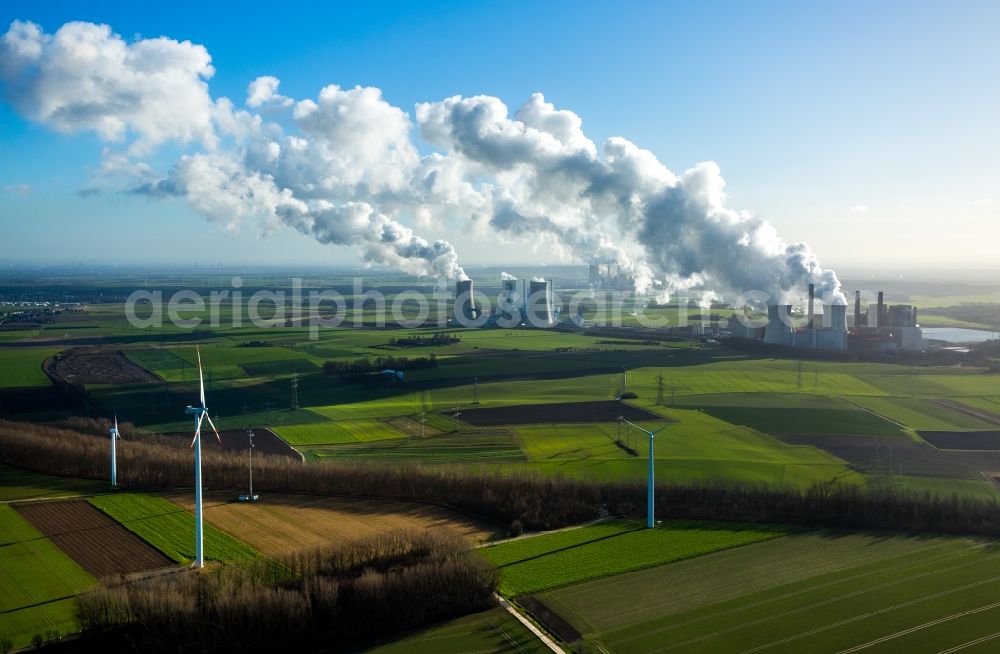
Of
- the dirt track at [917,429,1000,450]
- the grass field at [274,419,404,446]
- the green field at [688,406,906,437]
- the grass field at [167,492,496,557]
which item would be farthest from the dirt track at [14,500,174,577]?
the dirt track at [917,429,1000,450]

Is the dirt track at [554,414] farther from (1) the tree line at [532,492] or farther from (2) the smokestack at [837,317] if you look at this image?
(2) the smokestack at [837,317]

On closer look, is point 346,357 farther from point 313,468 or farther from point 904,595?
point 904,595

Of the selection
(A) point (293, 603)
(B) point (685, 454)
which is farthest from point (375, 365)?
(A) point (293, 603)

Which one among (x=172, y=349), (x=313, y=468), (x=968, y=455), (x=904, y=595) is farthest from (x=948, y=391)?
(x=172, y=349)

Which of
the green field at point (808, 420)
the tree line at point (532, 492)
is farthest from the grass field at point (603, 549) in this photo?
the green field at point (808, 420)

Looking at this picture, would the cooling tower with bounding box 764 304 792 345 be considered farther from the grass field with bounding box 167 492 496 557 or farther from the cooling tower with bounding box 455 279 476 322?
the grass field with bounding box 167 492 496 557

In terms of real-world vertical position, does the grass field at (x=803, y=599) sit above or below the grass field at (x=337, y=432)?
below
